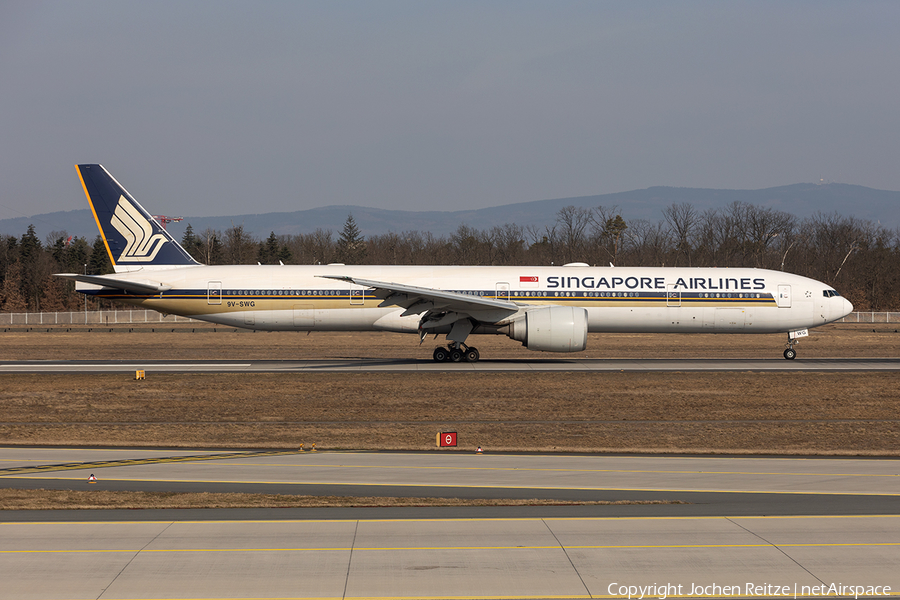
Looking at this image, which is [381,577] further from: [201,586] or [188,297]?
[188,297]

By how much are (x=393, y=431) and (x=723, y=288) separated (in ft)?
62.7

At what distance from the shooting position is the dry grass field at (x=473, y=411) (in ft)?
61.9

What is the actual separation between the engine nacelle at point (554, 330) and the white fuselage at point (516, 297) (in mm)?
2206

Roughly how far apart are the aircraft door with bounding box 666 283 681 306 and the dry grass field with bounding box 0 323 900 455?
233 inches

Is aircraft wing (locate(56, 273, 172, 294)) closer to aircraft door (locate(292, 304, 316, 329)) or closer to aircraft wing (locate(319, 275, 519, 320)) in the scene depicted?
aircraft door (locate(292, 304, 316, 329))

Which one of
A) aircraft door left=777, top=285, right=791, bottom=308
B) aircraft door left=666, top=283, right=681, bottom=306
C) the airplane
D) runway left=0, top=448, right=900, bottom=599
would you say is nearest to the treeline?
the airplane

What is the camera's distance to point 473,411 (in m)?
22.0

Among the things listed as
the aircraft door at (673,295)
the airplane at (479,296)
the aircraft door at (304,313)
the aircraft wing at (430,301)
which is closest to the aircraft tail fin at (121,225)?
the airplane at (479,296)

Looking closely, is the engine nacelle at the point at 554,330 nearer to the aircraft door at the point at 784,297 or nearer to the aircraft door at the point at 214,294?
the aircraft door at the point at 784,297

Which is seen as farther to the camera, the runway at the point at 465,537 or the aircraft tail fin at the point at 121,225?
the aircraft tail fin at the point at 121,225

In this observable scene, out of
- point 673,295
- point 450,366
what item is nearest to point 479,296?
point 450,366

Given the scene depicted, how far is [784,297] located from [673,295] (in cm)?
503

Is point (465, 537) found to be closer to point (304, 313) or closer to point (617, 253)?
point (304, 313)

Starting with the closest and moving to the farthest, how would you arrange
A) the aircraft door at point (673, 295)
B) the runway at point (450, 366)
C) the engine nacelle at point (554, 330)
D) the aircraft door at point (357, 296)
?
the runway at point (450, 366)
the engine nacelle at point (554, 330)
the aircraft door at point (357, 296)
the aircraft door at point (673, 295)
